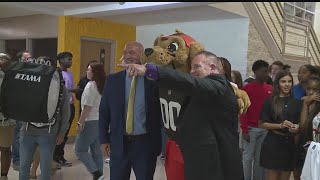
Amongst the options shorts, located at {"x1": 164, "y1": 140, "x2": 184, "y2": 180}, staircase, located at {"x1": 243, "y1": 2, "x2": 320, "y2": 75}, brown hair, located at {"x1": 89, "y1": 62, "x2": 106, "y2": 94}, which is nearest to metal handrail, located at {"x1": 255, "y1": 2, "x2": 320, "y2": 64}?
staircase, located at {"x1": 243, "y1": 2, "x2": 320, "y2": 75}

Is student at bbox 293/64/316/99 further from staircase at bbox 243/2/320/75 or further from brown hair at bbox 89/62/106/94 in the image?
staircase at bbox 243/2/320/75

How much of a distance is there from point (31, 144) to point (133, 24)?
5637mm

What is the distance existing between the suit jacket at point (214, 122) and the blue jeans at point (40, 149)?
146cm

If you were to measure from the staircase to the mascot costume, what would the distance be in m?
4.65

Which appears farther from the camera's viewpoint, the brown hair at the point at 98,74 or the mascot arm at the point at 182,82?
the brown hair at the point at 98,74

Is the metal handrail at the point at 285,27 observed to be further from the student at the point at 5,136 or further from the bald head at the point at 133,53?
the student at the point at 5,136

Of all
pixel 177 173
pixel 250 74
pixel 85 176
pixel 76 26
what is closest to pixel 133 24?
pixel 76 26

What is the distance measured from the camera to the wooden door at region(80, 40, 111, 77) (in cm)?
769

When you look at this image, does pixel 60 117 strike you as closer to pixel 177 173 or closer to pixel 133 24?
pixel 177 173

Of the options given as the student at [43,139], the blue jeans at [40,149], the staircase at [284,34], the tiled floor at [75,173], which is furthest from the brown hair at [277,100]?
the staircase at [284,34]

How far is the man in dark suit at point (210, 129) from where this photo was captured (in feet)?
7.10

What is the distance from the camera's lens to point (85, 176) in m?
4.80

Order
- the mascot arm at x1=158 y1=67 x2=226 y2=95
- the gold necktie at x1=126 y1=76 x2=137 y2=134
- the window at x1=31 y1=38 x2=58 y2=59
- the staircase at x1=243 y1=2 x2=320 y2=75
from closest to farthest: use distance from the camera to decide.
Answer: the mascot arm at x1=158 y1=67 x2=226 y2=95
the gold necktie at x1=126 y1=76 x2=137 y2=134
the staircase at x1=243 y1=2 x2=320 y2=75
the window at x1=31 y1=38 x2=58 y2=59

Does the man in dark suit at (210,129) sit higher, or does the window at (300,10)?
the window at (300,10)
